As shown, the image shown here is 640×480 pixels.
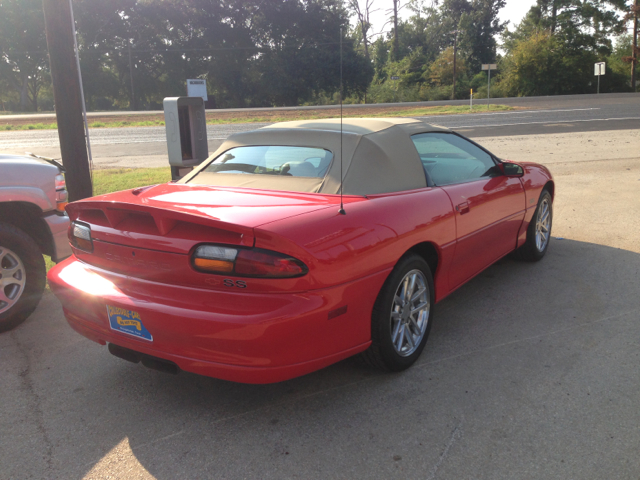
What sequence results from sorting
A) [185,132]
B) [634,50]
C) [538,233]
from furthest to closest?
[634,50]
[185,132]
[538,233]

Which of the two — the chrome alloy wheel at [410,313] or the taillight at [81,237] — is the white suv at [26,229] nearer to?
the taillight at [81,237]

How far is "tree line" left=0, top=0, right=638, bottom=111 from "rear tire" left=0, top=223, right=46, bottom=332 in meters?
48.5

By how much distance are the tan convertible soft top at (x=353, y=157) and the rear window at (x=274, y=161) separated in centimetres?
5

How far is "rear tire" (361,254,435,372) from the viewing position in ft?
9.73

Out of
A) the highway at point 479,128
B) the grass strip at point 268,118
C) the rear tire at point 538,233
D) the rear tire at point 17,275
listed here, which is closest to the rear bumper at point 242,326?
the rear tire at point 17,275

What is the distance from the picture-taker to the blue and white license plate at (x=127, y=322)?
268 centimetres

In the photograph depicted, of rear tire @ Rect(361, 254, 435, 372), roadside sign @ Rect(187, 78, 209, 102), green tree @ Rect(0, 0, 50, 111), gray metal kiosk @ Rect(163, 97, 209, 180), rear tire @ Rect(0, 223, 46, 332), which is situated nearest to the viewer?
rear tire @ Rect(361, 254, 435, 372)

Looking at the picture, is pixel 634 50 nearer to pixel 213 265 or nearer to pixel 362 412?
pixel 362 412

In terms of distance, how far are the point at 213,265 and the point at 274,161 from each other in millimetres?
1326

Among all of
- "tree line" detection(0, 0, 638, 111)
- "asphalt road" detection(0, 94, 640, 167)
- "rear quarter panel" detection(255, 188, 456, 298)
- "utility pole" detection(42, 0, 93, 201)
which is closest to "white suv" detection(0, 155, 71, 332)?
"utility pole" detection(42, 0, 93, 201)

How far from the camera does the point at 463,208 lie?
3.73m

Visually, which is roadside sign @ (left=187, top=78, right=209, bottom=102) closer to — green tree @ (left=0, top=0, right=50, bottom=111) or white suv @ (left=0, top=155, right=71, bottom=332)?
white suv @ (left=0, top=155, right=71, bottom=332)

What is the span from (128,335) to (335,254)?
Answer: 114 centimetres

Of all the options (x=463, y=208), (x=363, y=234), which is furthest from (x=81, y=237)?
(x=463, y=208)
